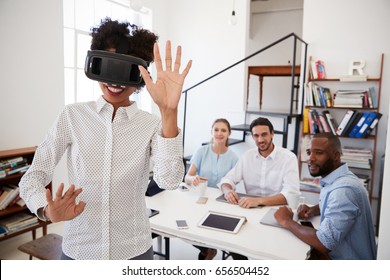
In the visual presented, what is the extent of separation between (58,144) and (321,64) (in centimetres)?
328

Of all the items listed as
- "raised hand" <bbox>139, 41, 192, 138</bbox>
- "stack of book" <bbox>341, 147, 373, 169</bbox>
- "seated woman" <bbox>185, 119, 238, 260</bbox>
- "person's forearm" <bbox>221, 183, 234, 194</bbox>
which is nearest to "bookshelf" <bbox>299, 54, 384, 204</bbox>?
"stack of book" <bbox>341, 147, 373, 169</bbox>

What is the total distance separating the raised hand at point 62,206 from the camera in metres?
0.72

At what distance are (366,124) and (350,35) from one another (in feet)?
3.16

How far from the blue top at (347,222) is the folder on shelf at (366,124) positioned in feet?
6.81

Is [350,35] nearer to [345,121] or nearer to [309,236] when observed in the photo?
[345,121]

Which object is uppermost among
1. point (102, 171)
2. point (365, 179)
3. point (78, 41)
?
point (78, 41)

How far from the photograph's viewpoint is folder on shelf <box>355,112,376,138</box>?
125 inches

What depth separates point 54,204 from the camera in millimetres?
720

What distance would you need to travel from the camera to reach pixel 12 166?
2430mm

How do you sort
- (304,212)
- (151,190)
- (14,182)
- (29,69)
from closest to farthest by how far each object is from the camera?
(304,212) → (151,190) → (14,182) → (29,69)

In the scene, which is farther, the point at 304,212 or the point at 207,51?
the point at 207,51

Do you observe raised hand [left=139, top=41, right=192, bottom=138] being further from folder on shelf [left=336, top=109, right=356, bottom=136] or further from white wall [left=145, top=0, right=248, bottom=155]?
white wall [left=145, top=0, right=248, bottom=155]

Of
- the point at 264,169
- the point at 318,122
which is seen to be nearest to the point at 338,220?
the point at 264,169
